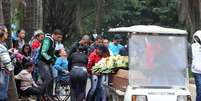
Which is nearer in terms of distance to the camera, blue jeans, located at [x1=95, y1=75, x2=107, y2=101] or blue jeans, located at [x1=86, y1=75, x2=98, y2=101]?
blue jeans, located at [x1=95, y1=75, x2=107, y2=101]

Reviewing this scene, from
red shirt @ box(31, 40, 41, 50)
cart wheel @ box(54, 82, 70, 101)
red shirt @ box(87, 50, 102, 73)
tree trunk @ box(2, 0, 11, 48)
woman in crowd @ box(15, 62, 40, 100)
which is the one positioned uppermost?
tree trunk @ box(2, 0, 11, 48)

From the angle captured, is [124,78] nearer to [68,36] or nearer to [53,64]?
[53,64]

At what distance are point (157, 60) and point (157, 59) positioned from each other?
0.06 feet

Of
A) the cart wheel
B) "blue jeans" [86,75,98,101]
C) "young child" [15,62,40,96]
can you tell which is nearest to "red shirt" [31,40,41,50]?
the cart wheel

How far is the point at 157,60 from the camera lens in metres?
11.4

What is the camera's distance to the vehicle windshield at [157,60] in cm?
1127

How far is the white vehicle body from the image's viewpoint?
442 inches

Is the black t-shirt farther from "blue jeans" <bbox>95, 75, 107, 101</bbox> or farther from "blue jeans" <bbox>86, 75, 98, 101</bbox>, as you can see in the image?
"blue jeans" <bbox>86, 75, 98, 101</bbox>

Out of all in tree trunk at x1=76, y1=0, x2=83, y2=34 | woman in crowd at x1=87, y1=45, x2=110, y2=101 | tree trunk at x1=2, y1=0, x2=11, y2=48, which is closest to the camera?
tree trunk at x1=2, y1=0, x2=11, y2=48

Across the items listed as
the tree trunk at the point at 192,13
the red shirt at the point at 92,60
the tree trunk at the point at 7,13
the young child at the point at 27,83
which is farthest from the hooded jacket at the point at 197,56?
the tree trunk at the point at 192,13

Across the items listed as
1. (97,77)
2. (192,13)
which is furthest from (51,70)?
(192,13)

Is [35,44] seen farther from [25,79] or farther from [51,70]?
[25,79]

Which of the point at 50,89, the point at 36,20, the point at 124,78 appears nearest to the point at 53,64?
the point at 50,89

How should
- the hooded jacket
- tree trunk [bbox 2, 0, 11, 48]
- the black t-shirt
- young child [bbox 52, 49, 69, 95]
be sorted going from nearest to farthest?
the hooded jacket < tree trunk [bbox 2, 0, 11, 48] < the black t-shirt < young child [bbox 52, 49, 69, 95]
